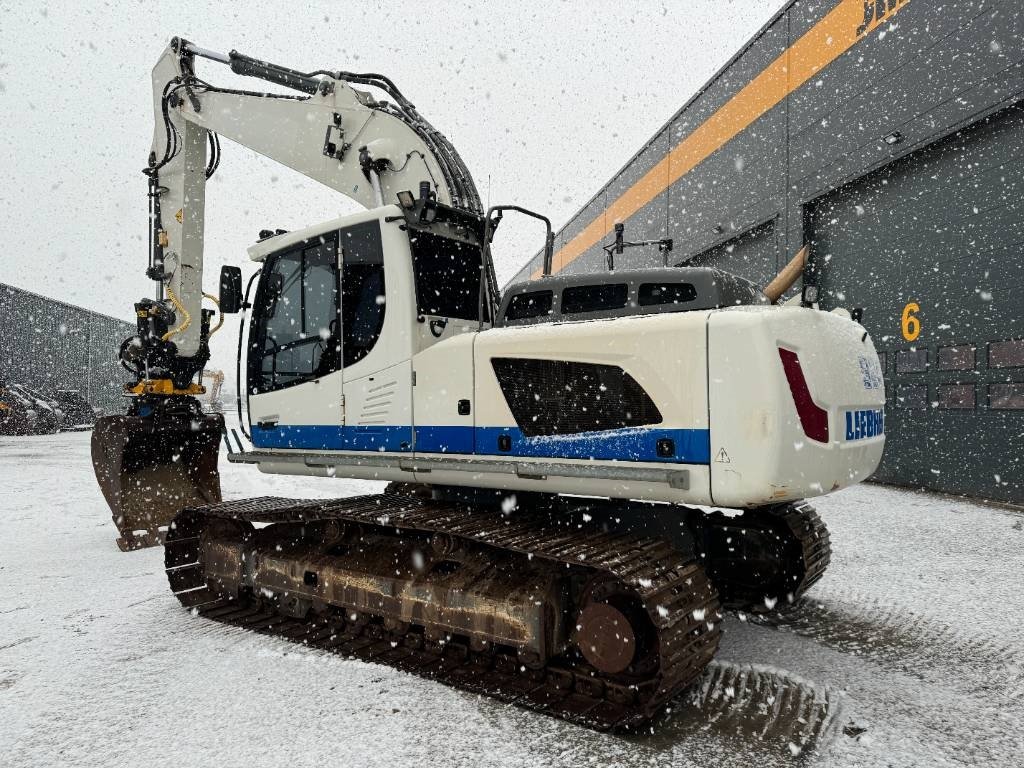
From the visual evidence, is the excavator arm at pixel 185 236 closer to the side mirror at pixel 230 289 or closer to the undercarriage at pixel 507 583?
the side mirror at pixel 230 289

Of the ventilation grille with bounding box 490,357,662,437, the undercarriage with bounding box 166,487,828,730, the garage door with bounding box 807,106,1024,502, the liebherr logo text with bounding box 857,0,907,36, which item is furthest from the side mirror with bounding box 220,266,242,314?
the liebherr logo text with bounding box 857,0,907,36

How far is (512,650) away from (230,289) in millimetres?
3074

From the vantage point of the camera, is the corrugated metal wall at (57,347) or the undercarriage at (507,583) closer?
the undercarriage at (507,583)

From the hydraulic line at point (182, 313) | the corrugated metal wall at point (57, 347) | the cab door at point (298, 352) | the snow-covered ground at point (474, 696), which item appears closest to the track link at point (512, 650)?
the snow-covered ground at point (474, 696)

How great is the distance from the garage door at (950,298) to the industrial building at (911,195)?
0.02 m

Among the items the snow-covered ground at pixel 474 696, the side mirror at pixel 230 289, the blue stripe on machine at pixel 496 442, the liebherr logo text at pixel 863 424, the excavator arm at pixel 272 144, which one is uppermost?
the excavator arm at pixel 272 144

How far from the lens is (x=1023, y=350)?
8.02 metres

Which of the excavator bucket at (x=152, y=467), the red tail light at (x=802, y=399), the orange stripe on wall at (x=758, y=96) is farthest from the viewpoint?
the orange stripe on wall at (x=758, y=96)

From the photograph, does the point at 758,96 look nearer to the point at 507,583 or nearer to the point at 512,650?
the point at 507,583

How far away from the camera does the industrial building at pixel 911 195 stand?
827cm

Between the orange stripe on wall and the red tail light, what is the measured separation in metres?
8.97

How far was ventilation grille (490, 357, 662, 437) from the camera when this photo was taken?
122 inches

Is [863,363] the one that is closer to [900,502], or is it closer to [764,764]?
[764,764]

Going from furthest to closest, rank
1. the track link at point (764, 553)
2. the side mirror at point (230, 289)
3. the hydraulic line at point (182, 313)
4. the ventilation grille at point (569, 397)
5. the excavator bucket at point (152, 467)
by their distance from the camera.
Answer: the hydraulic line at point (182, 313), the excavator bucket at point (152, 467), the side mirror at point (230, 289), the track link at point (764, 553), the ventilation grille at point (569, 397)
